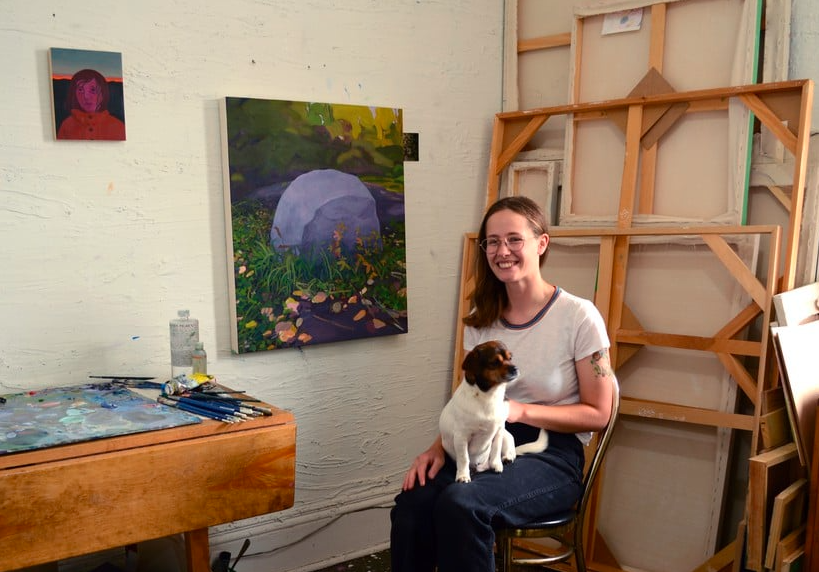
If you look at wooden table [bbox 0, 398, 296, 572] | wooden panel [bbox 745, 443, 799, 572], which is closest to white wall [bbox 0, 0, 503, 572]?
wooden table [bbox 0, 398, 296, 572]

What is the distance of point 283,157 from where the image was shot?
2881 millimetres

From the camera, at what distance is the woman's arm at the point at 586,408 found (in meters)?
2.17

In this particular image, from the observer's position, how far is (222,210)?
2.82m

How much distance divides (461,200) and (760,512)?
177 centimetres

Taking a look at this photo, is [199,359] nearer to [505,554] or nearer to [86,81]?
[86,81]

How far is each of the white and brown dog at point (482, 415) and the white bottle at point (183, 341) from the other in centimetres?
94

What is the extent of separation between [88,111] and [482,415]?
154 cm

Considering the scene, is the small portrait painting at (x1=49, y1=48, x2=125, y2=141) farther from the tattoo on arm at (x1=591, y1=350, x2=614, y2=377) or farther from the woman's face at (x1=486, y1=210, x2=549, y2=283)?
the tattoo on arm at (x1=591, y1=350, x2=614, y2=377)

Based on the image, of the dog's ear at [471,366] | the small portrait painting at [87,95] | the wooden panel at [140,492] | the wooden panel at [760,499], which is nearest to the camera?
the wooden panel at [140,492]

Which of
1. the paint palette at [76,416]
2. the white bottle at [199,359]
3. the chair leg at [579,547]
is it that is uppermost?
the white bottle at [199,359]

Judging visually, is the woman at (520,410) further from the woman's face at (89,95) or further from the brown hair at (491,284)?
the woman's face at (89,95)

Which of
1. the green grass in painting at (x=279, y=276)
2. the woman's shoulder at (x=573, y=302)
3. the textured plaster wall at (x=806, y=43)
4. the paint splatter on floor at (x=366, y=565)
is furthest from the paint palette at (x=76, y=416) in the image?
the textured plaster wall at (x=806, y=43)

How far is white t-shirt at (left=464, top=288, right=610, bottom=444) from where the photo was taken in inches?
87.0

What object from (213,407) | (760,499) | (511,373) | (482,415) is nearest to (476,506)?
(482,415)
